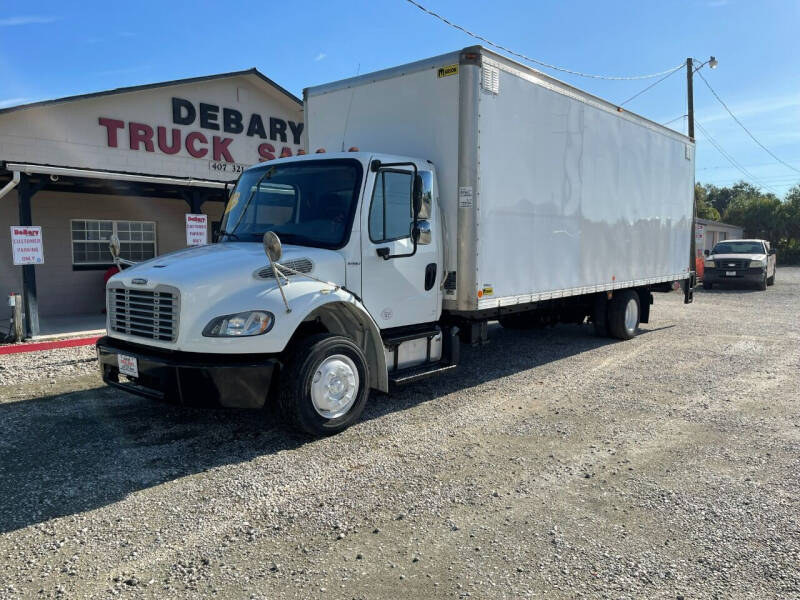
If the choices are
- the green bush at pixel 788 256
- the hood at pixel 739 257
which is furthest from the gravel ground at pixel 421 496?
the green bush at pixel 788 256

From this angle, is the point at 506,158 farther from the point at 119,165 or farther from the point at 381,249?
the point at 119,165

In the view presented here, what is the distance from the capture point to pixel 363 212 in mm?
5535

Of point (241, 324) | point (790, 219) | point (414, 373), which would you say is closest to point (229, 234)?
point (241, 324)

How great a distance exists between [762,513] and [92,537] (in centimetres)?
409

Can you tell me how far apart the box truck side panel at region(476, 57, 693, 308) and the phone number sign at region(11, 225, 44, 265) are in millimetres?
7385

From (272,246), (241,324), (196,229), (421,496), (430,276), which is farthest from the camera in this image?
(196,229)

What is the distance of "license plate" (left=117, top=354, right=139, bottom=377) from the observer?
4.85m

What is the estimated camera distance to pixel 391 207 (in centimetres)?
577

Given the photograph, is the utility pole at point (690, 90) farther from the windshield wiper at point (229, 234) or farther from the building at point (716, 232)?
the windshield wiper at point (229, 234)

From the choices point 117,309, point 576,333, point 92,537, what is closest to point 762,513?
point 92,537

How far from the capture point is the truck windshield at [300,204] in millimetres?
5516

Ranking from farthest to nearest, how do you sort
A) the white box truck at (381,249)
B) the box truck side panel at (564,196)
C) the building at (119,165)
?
the building at (119,165), the box truck side panel at (564,196), the white box truck at (381,249)

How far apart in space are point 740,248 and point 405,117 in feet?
65.4

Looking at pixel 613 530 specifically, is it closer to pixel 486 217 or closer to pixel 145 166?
pixel 486 217
